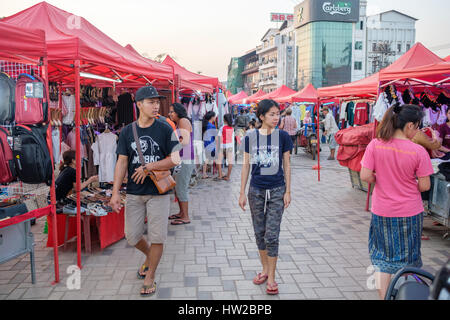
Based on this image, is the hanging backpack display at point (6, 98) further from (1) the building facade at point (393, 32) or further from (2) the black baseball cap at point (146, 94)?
(1) the building facade at point (393, 32)

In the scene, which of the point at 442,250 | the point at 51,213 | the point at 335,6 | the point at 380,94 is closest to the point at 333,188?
the point at 380,94

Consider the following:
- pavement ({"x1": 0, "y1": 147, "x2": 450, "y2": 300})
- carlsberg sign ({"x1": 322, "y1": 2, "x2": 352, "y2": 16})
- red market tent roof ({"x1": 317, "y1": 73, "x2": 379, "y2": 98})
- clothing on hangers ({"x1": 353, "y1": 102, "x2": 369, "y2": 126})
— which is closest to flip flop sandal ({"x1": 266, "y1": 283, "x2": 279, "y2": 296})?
pavement ({"x1": 0, "y1": 147, "x2": 450, "y2": 300})

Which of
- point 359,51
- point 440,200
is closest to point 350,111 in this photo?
point 440,200

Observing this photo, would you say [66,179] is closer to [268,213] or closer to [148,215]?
[148,215]

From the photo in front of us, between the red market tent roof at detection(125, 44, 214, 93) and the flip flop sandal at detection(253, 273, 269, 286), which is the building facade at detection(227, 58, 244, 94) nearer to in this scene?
the red market tent roof at detection(125, 44, 214, 93)

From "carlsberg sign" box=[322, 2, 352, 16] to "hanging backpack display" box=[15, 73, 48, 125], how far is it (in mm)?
72331

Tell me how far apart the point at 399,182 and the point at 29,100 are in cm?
335

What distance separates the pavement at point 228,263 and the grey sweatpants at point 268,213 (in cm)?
55

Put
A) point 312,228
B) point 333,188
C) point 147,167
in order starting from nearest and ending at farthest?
1. point 147,167
2. point 312,228
3. point 333,188

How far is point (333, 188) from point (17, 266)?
659 cm

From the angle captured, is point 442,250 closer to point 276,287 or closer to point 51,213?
point 276,287

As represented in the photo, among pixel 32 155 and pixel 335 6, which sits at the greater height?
pixel 335 6

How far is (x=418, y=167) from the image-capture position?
2732 millimetres

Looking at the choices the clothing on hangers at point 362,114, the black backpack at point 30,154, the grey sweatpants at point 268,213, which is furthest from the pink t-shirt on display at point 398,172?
the clothing on hangers at point 362,114
